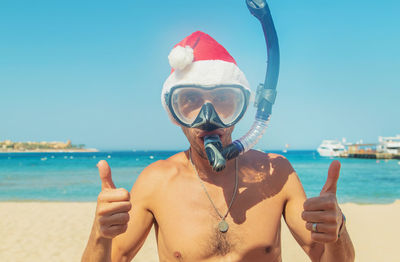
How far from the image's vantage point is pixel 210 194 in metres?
1.66

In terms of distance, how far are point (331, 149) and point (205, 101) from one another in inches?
2040

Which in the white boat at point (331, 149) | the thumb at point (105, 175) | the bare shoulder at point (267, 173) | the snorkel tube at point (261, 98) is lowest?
the white boat at point (331, 149)

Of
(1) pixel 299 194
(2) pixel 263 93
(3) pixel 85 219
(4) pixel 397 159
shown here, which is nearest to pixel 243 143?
(2) pixel 263 93

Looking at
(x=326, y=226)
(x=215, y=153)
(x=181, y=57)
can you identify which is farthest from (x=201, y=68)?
(x=326, y=226)

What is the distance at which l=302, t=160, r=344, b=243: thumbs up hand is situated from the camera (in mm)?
1054

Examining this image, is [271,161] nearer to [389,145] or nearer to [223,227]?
[223,227]

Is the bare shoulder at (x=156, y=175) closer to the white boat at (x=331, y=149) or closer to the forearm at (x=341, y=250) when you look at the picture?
Result: the forearm at (x=341, y=250)

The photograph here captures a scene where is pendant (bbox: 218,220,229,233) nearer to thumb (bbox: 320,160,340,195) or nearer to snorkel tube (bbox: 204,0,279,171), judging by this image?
snorkel tube (bbox: 204,0,279,171)

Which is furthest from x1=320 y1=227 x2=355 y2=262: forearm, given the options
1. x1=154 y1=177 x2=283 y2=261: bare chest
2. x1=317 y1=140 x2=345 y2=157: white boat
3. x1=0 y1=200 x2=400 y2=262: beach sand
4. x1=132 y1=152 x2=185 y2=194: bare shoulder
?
x1=317 y1=140 x2=345 y2=157: white boat

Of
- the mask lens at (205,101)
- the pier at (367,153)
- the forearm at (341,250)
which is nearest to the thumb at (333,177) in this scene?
the forearm at (341,250)

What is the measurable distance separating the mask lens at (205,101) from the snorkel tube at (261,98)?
10 centimetres

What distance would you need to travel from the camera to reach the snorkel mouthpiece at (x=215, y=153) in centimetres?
127

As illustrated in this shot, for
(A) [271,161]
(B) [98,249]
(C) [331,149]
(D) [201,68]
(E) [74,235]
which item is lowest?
(C) [331,149]

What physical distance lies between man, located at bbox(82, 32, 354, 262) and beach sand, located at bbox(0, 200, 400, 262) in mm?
3587
